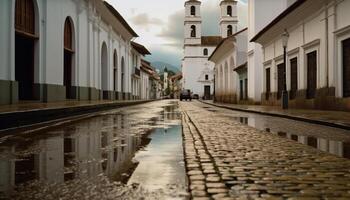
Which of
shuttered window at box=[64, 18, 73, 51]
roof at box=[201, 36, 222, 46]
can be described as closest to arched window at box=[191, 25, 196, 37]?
roof at box=[201, 36, 222, 46]

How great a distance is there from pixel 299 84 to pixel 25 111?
1662cm

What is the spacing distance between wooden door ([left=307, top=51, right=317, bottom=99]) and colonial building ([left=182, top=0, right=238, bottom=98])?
257ft

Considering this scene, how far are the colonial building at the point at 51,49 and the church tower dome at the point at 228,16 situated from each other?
68.0 meters

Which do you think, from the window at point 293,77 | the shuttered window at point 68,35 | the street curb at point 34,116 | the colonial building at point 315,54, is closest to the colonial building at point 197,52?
the colonial building at point 315,54

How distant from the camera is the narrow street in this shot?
3.82 metres

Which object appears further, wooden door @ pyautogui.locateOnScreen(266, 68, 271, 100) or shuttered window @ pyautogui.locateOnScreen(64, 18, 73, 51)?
wooden door @ pyautogui.locateOnScreen(266, 68, 271, 100)

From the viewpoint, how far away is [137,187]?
4047mm

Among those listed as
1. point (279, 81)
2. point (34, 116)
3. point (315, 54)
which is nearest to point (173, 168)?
point (34, 116)

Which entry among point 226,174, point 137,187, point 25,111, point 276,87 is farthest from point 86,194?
point 276,87

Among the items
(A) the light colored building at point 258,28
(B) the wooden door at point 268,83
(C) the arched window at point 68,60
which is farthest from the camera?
(A) the light colored building at point 258,28

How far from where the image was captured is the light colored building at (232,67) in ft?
146

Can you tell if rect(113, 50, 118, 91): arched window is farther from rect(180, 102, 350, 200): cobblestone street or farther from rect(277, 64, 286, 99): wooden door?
rect(180, 102, 350, 200): cobblestone street

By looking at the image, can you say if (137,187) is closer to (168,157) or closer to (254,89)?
(168,157)

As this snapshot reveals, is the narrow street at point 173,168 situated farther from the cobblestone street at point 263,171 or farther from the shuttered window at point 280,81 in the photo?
the shuttered window at point 280,81
